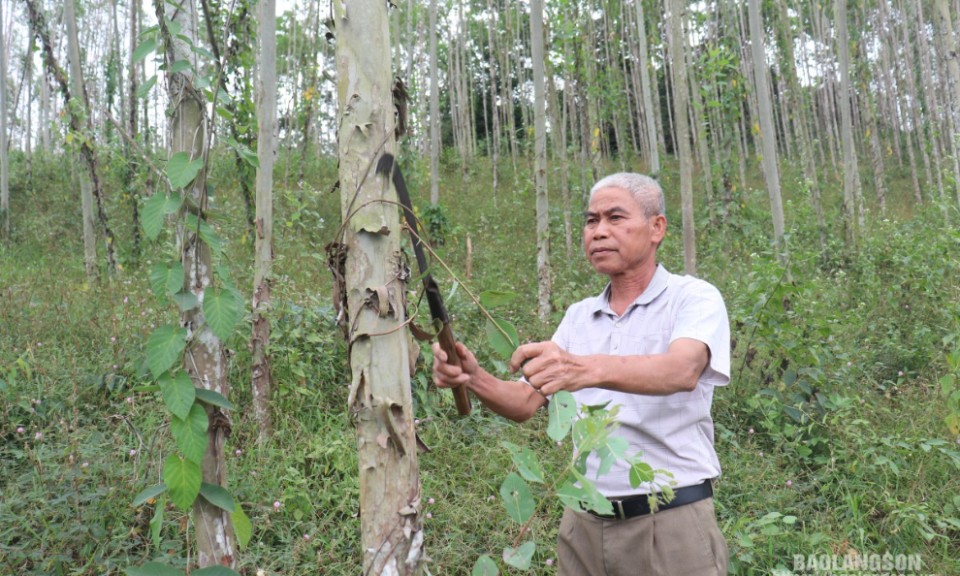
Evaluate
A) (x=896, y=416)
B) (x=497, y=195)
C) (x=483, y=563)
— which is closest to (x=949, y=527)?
(x=896, y=416)

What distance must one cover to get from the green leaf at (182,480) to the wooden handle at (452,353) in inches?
25.1

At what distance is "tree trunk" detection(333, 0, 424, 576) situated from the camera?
4.03 ft

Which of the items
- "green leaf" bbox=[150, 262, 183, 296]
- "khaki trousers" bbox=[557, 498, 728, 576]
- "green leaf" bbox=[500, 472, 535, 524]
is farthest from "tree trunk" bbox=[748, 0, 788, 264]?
"green leaf" bbox=[150, 262, 183, 296]

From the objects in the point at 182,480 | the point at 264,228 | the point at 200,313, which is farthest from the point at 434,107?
the point at 182,480

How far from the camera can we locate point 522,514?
1350 millimetres

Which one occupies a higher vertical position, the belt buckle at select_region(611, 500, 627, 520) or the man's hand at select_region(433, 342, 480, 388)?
the man's hand at select_region(433, 342, 480, 388)

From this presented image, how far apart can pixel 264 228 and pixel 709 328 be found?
300 centimetres

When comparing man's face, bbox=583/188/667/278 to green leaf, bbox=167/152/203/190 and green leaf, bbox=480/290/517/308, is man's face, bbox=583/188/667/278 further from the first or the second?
green leaf, bbox=167/152/203/190

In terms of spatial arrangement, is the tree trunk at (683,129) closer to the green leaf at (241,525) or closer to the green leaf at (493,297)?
the green leaf at (493,297)

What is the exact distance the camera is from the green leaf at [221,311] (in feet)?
5.22

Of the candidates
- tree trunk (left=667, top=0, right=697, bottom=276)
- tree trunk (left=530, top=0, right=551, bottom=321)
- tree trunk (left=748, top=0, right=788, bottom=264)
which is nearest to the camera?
tree trunk (left=748, top=0, right=788, bottom=264)

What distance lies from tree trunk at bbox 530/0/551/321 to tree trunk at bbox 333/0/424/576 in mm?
4946

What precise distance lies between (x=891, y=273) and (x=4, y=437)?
7.97m

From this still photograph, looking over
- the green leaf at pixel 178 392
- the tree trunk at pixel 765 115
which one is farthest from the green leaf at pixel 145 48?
the tree trunk at pixel 765 115
